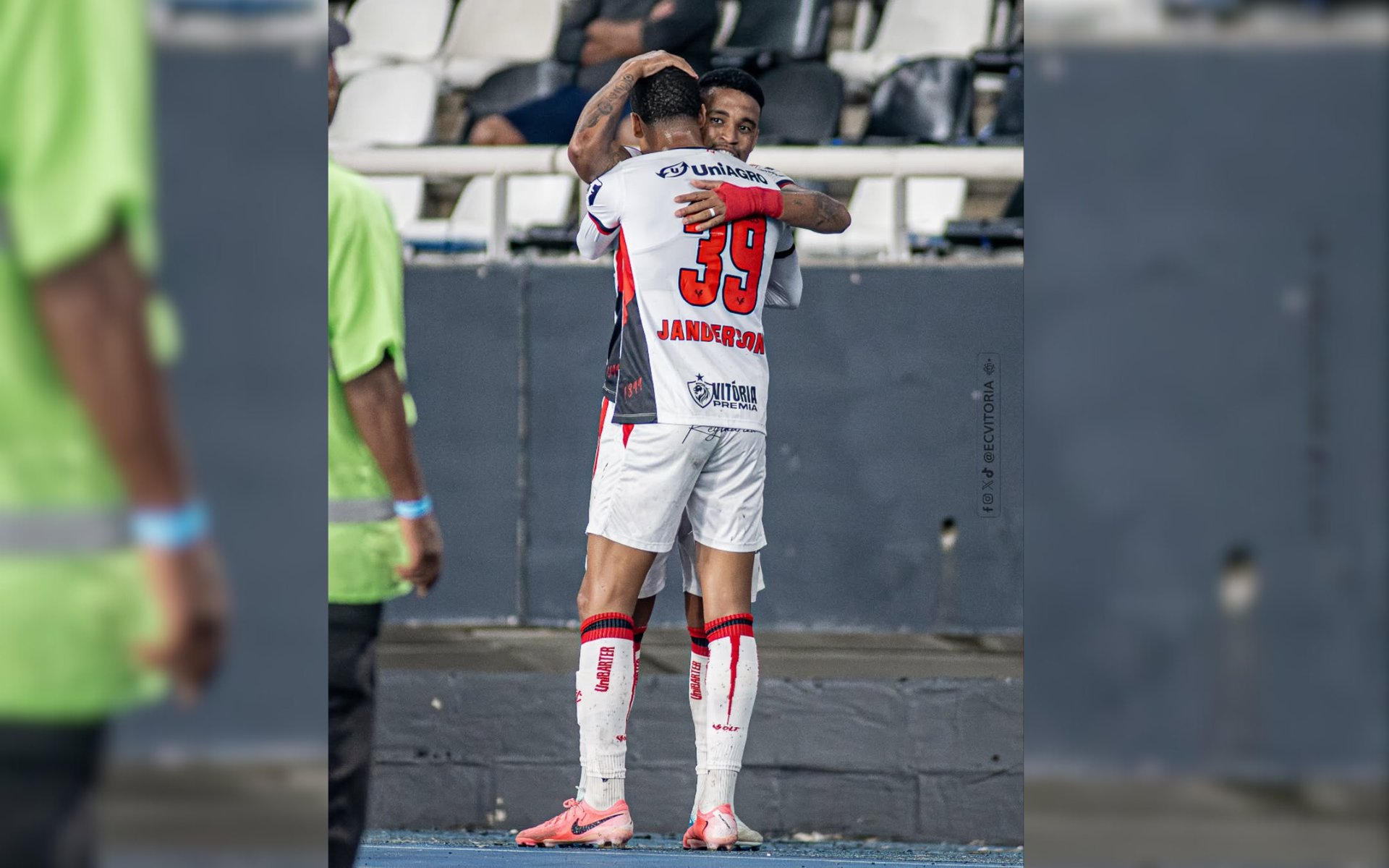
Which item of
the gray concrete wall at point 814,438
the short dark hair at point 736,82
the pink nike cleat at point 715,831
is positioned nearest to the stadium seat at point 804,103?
the gray concrete wall at point 814,438

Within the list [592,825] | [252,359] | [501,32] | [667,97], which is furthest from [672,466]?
[501,32]

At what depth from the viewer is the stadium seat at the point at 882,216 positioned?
7.69 m

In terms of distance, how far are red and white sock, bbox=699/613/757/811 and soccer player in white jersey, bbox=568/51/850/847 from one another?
7 centimetres

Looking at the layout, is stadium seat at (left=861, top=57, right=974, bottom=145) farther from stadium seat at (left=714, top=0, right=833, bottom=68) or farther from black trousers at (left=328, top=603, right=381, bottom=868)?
black trousers at (left=328, top=603, right=381, bottom=868)

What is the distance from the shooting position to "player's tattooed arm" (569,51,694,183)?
14.7ft

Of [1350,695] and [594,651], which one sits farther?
[594,651]

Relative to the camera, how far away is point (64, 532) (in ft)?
4.59

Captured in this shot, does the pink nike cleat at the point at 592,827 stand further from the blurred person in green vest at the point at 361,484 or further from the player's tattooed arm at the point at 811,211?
the player's tattooed arm at the point at 811,211

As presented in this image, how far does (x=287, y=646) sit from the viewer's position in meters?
1.67

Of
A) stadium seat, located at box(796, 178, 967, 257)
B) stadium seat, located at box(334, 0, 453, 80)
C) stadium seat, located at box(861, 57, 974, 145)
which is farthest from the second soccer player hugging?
stadium seat, located at box(334, 0, 453, 80)

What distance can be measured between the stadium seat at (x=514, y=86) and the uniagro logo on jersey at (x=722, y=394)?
612 centimetres

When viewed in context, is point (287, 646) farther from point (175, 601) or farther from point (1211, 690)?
point (1211, 690)

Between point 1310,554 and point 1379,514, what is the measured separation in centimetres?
8

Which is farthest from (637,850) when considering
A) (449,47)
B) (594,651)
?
(449,47)
